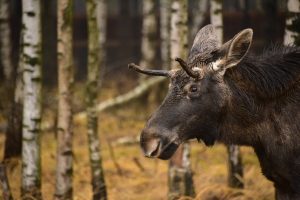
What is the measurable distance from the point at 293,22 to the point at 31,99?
366 cm

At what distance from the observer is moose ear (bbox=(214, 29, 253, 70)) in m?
6.31

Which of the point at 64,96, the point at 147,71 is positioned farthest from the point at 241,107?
the point at 64,96

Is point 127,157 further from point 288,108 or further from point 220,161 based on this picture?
point 288,108

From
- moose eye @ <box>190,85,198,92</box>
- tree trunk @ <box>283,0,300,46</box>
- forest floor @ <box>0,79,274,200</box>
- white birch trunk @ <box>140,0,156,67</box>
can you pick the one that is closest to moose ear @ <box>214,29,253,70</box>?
moose eye @ <box>190,85,198,92</box>

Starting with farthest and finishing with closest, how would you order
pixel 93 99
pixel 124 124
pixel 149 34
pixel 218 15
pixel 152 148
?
pixel 149 34 < pixel 124 124 < pixel 218 15 < pixel 93 99 < pixel 152 148

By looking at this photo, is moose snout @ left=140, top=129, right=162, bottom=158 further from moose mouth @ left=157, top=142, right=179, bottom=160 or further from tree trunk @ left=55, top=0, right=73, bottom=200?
tree trunk @ left=55, top=0, right=73, bottom=200

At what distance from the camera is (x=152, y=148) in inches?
250

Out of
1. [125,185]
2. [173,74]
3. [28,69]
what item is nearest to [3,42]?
[125,185]

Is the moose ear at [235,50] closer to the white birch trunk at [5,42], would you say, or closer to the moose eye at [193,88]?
the moose eye at [193,88]

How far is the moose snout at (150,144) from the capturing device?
250 inches

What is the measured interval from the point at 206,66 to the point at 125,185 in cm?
529

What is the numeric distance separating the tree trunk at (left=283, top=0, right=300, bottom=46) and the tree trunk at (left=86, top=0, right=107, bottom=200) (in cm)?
276

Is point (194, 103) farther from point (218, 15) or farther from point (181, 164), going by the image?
point (218, 15)

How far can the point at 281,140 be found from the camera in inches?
266
